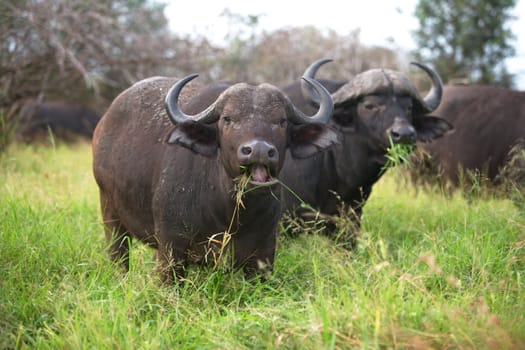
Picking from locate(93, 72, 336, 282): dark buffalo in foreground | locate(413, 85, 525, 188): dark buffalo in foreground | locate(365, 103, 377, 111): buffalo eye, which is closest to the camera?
locate(93, 72, 336, 282): dark buffalo in foreground

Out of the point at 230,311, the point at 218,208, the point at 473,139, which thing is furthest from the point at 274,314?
the point at 473,139

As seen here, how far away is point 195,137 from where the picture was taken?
3697mm

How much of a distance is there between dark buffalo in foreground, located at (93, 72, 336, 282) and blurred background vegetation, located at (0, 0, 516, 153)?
4.34 metres

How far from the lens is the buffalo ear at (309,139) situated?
3841 mm

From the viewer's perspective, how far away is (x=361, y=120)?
202 inches

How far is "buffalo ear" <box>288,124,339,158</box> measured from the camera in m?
3.84

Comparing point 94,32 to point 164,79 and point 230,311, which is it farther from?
point 230,311

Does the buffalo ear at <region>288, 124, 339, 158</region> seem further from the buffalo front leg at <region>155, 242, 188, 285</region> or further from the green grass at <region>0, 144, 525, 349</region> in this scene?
the buffalo front leg at <region>155, 242, 188, 285</region>

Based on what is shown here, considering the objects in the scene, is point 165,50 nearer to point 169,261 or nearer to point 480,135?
point 480,135

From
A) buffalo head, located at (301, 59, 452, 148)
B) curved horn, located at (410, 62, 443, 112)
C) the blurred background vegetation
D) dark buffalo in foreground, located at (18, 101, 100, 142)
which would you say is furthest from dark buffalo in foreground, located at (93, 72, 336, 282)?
dark buffalo in foreground, located at (18, 101, 100, 142)

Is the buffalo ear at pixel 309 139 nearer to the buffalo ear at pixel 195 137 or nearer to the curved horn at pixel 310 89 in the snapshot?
the buffalo ear at pixel 195 137

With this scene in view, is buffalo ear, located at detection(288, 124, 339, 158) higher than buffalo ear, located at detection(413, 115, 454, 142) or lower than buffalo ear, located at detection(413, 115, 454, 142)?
higher

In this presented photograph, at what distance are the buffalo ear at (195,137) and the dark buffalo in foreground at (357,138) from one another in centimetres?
122

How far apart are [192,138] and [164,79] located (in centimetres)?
116
